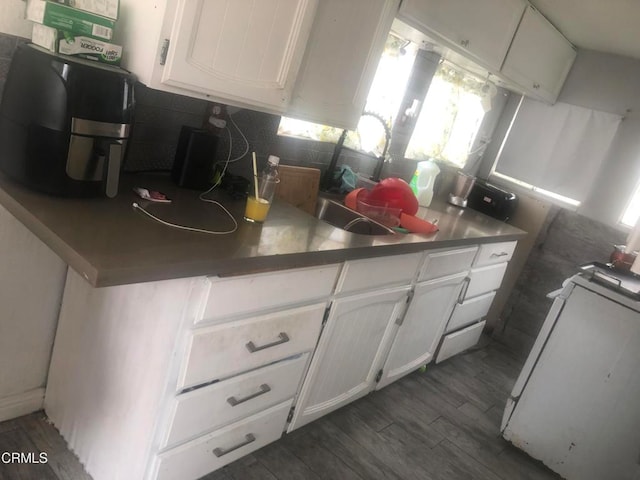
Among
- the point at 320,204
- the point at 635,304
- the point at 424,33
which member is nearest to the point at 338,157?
the point at 320,204

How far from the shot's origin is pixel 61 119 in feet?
3.72

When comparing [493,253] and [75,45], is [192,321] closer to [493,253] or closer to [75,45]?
[75,45]

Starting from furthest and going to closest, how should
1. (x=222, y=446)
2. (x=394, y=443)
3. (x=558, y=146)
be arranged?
1. (x=558, y=146)
2. (x=394, y=443)
3. (x=222, y=446)

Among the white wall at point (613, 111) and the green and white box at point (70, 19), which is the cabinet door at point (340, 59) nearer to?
the green and white box at point (70, 19)

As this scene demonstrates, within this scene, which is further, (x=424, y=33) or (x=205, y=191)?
(x=424, y=33)

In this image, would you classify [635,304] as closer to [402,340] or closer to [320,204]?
[402,340]

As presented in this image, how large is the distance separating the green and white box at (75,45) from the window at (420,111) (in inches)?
36.2

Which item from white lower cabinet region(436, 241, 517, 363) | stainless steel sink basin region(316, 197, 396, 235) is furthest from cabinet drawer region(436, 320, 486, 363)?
stainless steel sink basin region(316, 197, 396, 235)

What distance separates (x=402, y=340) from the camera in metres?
2.29

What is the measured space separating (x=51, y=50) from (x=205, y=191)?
0.65m

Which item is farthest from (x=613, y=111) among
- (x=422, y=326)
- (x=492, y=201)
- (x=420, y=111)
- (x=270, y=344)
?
(x=270, y=344)

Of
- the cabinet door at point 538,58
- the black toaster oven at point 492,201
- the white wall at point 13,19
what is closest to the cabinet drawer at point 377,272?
the white wall at point 13,19

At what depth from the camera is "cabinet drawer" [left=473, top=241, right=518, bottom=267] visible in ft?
8.65

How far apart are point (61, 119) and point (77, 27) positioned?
0.25 m
